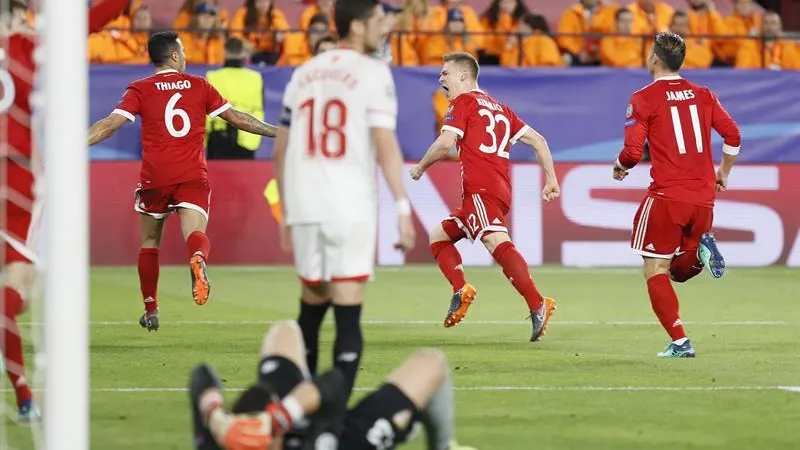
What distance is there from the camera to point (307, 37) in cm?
2009

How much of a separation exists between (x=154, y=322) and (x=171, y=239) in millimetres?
7297

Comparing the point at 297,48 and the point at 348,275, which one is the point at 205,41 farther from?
the point at 348,275

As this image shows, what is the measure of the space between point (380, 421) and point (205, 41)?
14545 mm

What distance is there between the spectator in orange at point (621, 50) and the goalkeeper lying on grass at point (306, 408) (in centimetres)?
1543

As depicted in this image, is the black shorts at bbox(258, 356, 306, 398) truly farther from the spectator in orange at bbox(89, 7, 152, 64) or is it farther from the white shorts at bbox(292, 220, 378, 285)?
the spectator in orange at bbox(89, 7, 152, 64)

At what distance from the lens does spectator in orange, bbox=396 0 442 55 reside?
2050 centimetres

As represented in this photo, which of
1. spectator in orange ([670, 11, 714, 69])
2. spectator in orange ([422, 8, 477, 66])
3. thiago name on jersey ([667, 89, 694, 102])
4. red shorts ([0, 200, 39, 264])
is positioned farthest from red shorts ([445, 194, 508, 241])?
spectator in orange ([670, 11, 714, 69])

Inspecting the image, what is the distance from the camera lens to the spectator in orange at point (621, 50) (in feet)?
68.6

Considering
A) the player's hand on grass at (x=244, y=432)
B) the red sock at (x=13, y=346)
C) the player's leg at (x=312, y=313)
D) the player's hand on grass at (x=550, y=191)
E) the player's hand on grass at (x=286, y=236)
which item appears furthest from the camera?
the player's hand on grass at (x=550, y=191)

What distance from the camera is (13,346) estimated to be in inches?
297

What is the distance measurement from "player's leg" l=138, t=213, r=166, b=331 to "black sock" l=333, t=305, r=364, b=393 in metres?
5.39

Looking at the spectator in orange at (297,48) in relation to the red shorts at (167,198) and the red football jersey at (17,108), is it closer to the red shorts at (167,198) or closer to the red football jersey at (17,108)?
the red shorts at (167,198)

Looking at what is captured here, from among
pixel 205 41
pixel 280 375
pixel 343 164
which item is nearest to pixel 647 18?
pixel 205 41

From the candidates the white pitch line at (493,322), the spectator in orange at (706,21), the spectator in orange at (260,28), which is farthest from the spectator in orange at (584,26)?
the white pitch line at (493,322)
